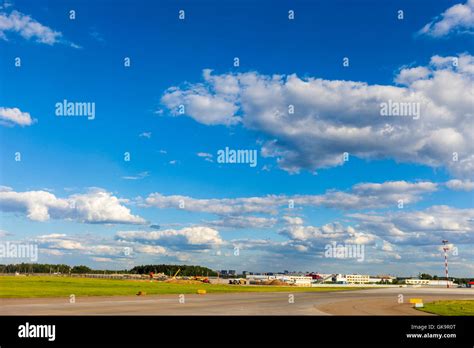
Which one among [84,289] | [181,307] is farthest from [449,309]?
[84,289]

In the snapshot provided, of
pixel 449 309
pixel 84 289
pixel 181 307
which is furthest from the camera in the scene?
pixel 84 289

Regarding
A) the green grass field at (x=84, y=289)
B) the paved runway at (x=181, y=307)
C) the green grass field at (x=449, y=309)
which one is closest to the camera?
the paved runway at (x=181, y=307)

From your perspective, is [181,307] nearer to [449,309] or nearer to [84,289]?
[449,309]

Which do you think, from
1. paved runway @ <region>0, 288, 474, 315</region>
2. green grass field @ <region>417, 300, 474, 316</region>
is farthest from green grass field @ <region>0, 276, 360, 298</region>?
green grass field @ <region>417, 300, 474, 316</region>

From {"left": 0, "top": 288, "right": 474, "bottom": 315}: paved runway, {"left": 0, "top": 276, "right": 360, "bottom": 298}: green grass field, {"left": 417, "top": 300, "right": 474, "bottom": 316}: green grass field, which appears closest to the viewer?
{"left": 0, "top": 288, "right": 474, "bottom": 315}: paved runway

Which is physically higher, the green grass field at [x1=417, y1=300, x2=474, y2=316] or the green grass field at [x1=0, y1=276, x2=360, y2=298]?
the green grass field at [x1=417, y1=300, x2=474, y2=316]

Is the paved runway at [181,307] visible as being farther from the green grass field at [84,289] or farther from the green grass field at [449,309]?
the green grass field at [84,289]

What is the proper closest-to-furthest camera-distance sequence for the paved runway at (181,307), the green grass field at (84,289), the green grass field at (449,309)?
the paved runway at (181,307) → the green grass field at (449,309) → the green grass field at (84,289)

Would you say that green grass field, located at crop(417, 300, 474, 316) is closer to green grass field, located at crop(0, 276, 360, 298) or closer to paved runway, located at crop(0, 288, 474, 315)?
paved runway, located at crop(0, 288, 474, 315)

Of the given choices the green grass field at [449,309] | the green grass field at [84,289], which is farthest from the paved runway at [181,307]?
the green grass field at [84,289]
